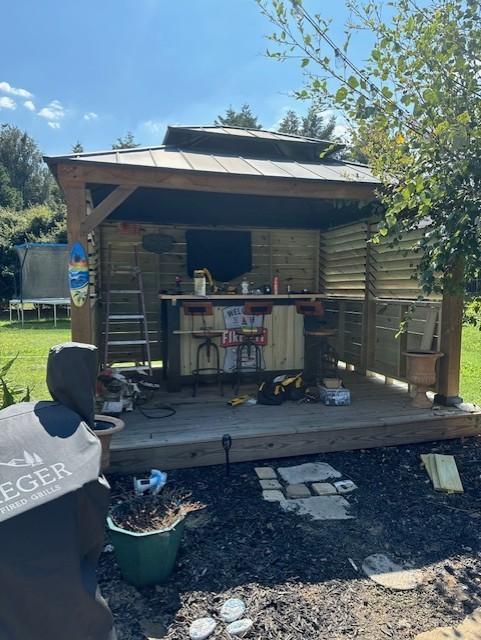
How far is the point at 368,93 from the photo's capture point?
8.50 ft

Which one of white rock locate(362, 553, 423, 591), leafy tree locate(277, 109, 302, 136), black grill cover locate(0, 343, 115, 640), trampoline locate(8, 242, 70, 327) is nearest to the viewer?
black grill cover locate(0, 343, 115, 640)

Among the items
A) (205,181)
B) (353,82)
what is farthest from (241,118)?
(353,82)

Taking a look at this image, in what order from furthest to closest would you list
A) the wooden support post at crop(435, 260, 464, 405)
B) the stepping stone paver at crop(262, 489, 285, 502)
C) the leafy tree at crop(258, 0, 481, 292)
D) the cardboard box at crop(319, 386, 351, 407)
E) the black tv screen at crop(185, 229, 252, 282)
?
the black tv screen at crop(185, 229, 252, 282) < the cardboard box at crop(319, 386, 351, 407) < the wooden support post at crop(435, 260, 464, 405) < the stepping stone paver at crop(262, 489, 285, 502) < the leafy tree at crop(258, 0, 481, 292)

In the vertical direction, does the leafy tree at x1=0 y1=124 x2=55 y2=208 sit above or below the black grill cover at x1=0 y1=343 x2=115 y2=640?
above

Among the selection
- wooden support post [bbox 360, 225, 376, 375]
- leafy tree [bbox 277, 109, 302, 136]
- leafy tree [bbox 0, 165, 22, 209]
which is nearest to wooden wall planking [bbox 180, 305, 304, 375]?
wooden support post [bbox 360, 225, 376, 375]

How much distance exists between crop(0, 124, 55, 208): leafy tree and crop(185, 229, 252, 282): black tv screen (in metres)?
36.5

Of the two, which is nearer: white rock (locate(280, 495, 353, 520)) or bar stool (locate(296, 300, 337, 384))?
white rock (locate(280, 495, 353, 520))

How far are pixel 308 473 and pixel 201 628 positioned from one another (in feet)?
5.66

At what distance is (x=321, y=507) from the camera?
9.68 feet

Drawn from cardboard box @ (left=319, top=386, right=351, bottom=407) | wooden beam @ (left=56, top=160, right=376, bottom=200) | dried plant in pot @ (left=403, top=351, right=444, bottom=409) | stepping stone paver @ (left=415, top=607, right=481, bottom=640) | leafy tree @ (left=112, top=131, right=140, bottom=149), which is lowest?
stepping stone paver @ (left=415, top=607, right=481, bottom=640)

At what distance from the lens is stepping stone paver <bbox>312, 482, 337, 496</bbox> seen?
315 cm

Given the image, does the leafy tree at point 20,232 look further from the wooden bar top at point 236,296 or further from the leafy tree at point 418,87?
the leafy tree at point 418,87

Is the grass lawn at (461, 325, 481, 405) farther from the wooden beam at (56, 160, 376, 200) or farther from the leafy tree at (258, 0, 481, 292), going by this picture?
the leafy tree at (258, 0, 481, 292)

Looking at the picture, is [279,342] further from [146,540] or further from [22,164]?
[22,164]
